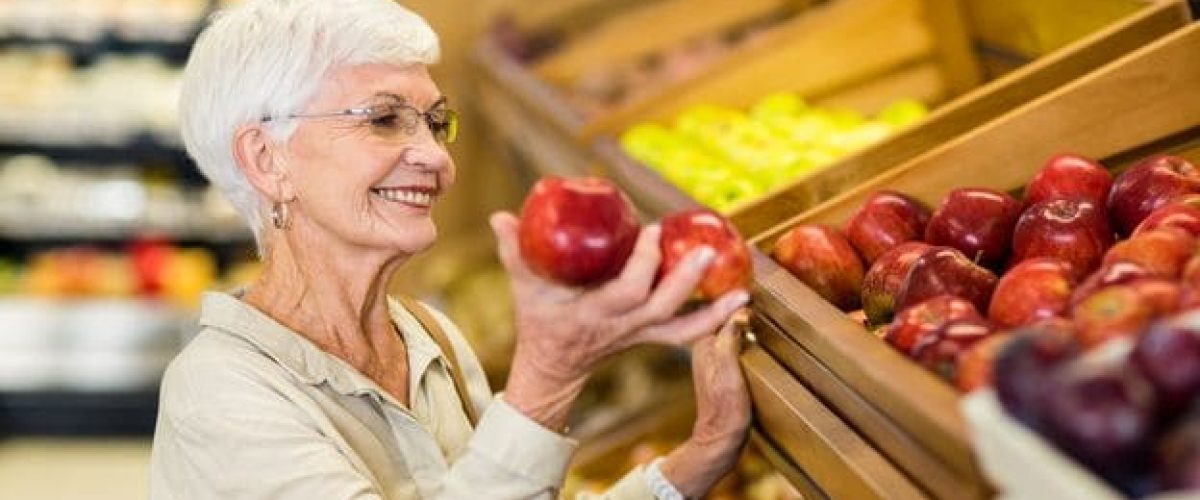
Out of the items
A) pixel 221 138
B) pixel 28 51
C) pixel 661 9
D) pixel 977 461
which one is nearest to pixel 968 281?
pixel 977 461

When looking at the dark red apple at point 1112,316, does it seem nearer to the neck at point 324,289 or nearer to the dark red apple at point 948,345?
the dark red apple at point 948,345

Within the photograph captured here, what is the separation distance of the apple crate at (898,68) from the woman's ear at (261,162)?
74 centimetres

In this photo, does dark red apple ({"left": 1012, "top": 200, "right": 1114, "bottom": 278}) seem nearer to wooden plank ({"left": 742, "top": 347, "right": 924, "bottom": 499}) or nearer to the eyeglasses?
wooden plank ({"left": 742, "top": 347, "right": 924, "bottom": 499})

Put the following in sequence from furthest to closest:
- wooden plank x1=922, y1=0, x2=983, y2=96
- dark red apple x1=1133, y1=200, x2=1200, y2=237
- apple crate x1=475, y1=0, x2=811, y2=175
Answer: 1. apple crate x1=475, y1=0, x2=811, y2=175
2. wooden plank x1=922, y1=0, x2=983, y2=96
3. dark red apple x1=1133, y1=200, x2=1200, y2=237

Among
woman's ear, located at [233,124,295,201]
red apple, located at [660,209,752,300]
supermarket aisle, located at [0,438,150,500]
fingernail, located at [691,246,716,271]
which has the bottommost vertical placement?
supermarket aisle, located at [0,438,150,500]

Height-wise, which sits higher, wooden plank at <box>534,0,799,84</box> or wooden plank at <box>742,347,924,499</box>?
wooden plank at <box>742,347,924,499</box>

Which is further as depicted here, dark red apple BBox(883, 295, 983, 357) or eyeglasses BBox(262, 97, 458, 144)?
eyeglasses BBox(262, 97, 458, 144)

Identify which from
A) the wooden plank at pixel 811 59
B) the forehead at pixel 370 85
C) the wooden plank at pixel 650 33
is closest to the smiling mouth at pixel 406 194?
the forehead at pixel 370 85

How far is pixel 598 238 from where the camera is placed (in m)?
1.61

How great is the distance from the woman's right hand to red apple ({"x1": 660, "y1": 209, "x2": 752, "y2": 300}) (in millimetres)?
37

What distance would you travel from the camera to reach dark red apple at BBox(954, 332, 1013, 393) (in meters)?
1.40

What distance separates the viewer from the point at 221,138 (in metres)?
2.08

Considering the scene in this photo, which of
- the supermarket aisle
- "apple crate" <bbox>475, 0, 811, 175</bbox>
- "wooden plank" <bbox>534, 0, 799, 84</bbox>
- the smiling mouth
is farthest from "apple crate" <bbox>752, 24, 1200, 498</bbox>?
the supermarket aisle

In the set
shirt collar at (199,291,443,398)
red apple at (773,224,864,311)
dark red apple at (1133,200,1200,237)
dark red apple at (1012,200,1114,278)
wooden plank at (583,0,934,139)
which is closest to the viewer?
dark red apple at (1133,200,1200,237)
